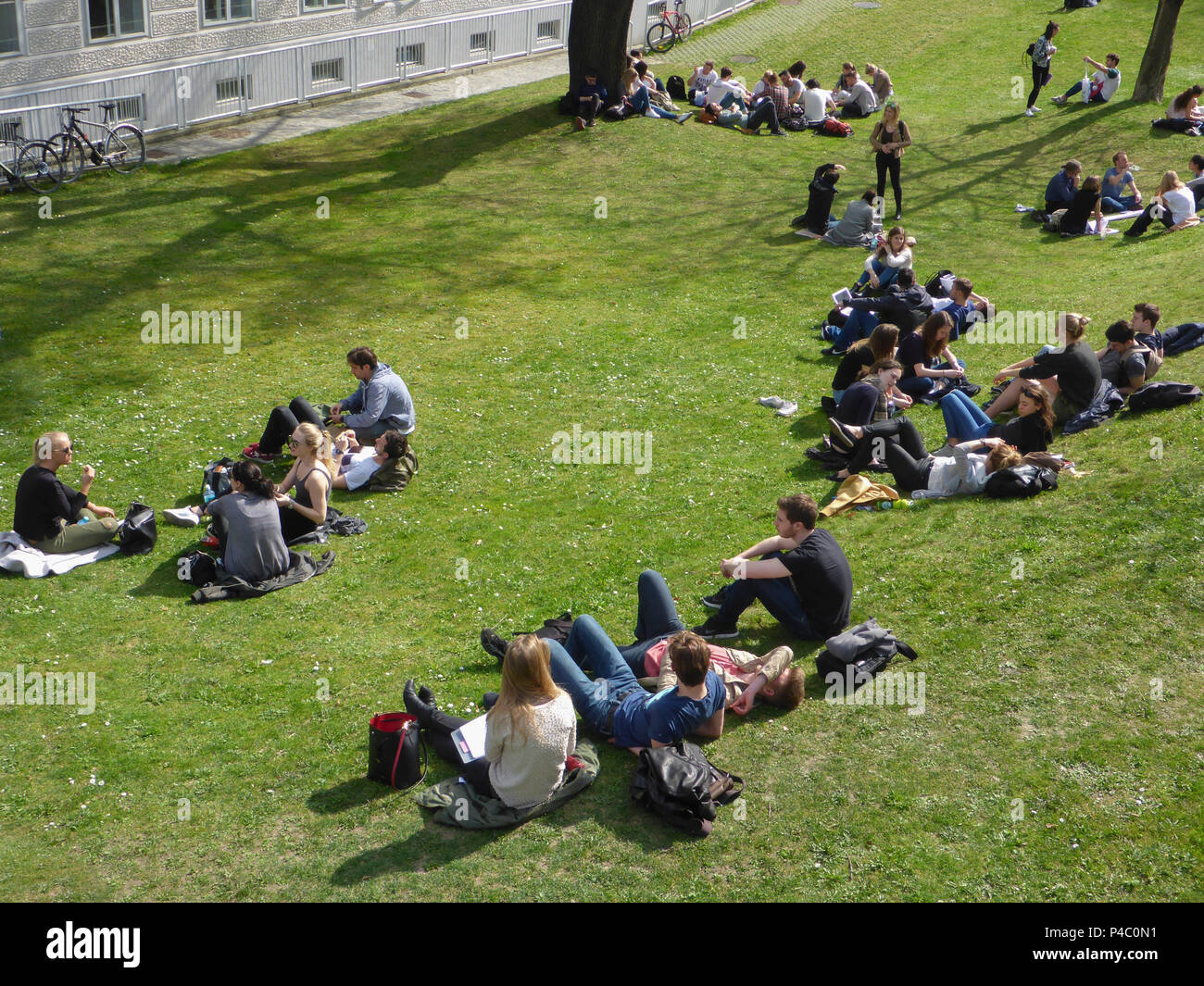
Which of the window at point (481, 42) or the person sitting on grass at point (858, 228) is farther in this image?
the window at point (481, 42)

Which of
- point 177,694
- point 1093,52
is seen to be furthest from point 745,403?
point 1093,52

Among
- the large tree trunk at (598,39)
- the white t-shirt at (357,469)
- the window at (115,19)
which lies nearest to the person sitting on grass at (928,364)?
the white t-shirt at (357,469)

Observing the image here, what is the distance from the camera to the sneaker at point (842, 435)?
1236cm

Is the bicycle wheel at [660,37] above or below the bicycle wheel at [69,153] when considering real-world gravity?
above

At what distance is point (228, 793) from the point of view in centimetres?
764

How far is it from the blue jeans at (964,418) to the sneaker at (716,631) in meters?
4.69

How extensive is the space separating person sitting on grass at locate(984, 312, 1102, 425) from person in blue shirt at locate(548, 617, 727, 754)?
22.1ft

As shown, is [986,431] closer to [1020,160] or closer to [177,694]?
[177,694]

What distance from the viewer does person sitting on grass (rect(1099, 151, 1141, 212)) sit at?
21.7 metres

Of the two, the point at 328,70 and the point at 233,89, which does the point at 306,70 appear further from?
the point at 233,89

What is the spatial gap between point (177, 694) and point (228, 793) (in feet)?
5.04

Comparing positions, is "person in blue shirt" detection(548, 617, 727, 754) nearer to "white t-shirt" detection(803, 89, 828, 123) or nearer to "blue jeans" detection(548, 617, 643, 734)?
"blue jeans" detection(548, 617, 643, 734)

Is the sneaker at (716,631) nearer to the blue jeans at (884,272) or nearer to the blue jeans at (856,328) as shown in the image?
the blue jeans at (856,328)

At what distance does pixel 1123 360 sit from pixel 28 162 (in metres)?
18.9
